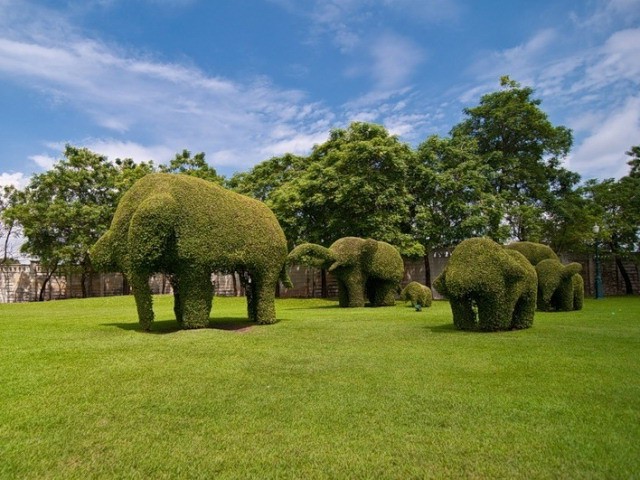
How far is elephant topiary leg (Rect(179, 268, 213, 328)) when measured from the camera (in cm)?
1077

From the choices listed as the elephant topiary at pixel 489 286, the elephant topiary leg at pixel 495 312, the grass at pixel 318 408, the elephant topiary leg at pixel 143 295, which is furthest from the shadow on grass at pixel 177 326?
the elephant topiary leg at pixel 495 312

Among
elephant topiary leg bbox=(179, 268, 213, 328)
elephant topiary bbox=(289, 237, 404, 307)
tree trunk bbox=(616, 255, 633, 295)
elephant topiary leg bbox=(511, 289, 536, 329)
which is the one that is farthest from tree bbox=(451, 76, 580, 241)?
elephant topiary leg bbox=(179, 268, 213, 328)

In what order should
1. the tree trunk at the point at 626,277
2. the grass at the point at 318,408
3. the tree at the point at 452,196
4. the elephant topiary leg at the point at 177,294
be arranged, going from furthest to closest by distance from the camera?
the tree trunk at the point at 626,277 → the tree at the point at 452,196 → the elephant topiary leg at the point at 177,294 → the grass at the point at 318,408

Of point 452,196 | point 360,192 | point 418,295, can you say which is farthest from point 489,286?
point 452,196

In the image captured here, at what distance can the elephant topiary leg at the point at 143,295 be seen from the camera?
10539 mm

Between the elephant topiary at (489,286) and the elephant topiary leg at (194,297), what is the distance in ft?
18.4

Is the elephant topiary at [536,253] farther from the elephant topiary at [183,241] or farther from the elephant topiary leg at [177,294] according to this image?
the elephant topiary leg at [177,294]

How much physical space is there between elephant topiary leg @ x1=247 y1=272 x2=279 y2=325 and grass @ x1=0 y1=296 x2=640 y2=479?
312 cm

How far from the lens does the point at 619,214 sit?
96.7ft

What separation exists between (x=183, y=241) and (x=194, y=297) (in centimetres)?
137

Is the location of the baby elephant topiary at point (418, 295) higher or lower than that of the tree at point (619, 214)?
lower

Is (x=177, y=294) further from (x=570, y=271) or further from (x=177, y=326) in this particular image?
(x=570, y=271)

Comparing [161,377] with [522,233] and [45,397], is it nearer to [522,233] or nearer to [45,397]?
[45,397]

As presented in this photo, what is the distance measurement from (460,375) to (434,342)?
2767mm
